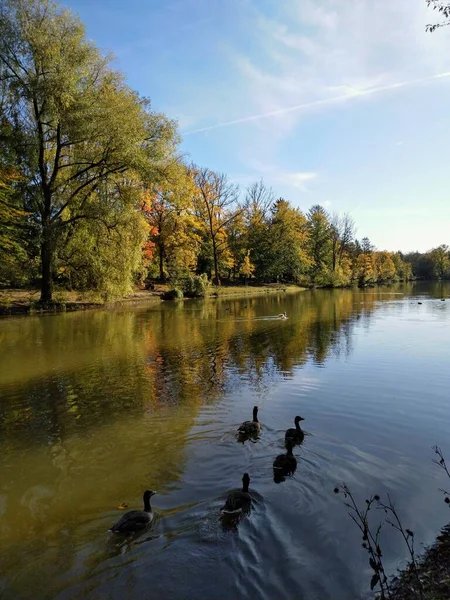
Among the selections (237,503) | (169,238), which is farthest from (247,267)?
(237,503)

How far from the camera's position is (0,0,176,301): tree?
96.0 feet

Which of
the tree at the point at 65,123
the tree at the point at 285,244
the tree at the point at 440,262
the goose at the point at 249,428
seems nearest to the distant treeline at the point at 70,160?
the tree at the point at 65,123

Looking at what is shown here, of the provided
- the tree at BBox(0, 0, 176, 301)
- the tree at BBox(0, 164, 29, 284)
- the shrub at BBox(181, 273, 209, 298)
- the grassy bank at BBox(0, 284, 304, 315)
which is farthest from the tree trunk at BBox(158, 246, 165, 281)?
A: the tree at BBox(0, 164, 29, 284)

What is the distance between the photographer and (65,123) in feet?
100

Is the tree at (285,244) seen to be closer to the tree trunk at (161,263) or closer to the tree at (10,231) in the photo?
the tree trunk at (161,263)

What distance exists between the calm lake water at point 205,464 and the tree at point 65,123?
19.1m

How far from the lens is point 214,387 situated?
12.5 m

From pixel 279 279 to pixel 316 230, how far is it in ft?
59.5

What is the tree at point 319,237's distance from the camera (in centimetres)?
9481

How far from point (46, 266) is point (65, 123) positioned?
1029 centimetres

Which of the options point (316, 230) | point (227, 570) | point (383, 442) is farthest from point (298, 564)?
point (316, 230)

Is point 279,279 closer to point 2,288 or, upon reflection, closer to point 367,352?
point 2,288

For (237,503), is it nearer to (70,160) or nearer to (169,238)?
(70,160)

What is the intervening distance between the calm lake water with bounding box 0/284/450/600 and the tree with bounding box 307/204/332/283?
79743 millimetres
